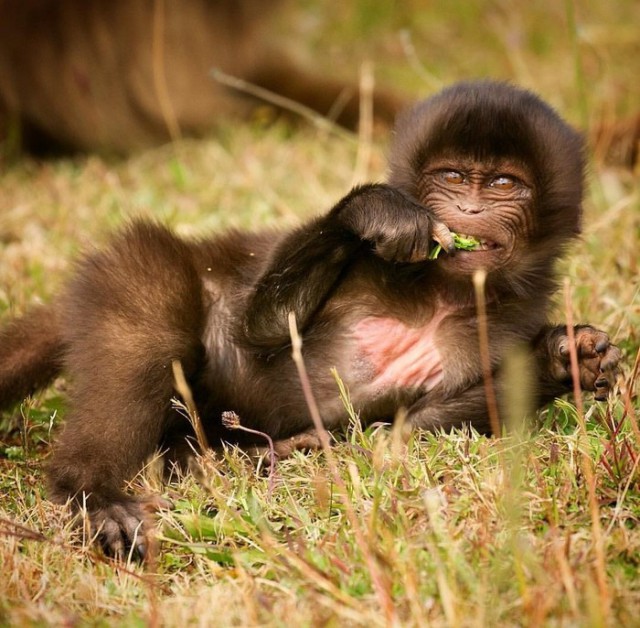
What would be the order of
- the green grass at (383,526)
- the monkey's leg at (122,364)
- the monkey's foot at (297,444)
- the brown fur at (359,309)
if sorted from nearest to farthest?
1. the green grass at (383,526)
2. the monkey's leg at (122,364)
3. the brown fur at (359,309)
4. the monkey's foot at (297,444)

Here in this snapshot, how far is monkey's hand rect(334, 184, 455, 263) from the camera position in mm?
3566

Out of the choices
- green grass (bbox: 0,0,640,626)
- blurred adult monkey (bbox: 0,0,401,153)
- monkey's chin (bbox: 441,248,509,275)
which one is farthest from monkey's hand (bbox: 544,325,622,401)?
blurred adult monkey (bbox: 0,0,401,153)

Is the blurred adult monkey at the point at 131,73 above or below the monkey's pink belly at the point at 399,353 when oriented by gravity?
above

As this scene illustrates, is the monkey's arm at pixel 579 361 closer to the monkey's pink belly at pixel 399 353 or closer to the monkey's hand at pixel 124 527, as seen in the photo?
the monkey's pink belly at pixel 399 353

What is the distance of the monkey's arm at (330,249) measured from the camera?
3.58 m

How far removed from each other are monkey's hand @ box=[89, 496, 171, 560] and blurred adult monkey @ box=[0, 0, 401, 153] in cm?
460

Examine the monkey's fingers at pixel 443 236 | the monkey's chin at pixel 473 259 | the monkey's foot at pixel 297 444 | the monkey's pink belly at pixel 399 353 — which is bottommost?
the monkey's foot at pixel 297 444

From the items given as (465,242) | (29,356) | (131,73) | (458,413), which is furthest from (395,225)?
(131,73)

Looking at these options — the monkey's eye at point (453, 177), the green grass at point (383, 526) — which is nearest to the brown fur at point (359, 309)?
the monkey's eye at point (453, 177)

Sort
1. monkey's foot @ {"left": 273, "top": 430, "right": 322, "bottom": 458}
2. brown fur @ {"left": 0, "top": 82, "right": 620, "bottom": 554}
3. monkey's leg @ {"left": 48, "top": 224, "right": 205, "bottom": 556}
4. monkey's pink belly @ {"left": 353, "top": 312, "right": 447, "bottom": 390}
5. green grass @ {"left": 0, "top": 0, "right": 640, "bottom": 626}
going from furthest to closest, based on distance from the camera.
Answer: monkey's pink belly @ {"left": 353, "top": 312, "right": 447, "bottom": 390}
monkey's foot @ {"left": 273, "top": 430, "right": 322, "bottom": 458}
brown fur @ {"left": 0, "top": 82, "right": 620, "bottom": 554}
monkey's leg @ {"left": 48, "top": 224, "right": 205, "bottom": 556}
green grass @ {"left": 0, "top": 0, "right": 640, "bottom": 626}

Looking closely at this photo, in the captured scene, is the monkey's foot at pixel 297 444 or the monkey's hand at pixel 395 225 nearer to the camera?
the monkey's hand at pixel 395 225

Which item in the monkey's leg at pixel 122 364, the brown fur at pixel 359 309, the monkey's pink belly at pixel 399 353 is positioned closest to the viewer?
the monkey's leg at pixel 122 364

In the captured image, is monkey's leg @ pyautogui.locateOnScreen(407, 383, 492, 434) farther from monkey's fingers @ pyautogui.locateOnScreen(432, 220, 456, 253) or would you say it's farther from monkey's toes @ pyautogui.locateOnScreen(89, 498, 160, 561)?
monkey's toes @ pyautogui.locateOnScreen(89, 498, 160, 561)

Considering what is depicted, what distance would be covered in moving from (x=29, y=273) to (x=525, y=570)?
12.2ft
